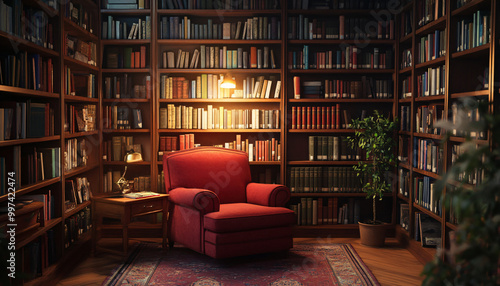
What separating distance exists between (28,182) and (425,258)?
3.34 m

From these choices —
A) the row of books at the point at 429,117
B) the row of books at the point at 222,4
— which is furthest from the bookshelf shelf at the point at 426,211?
the row of books at the point at 222,4

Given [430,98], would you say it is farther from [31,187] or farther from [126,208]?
[31,187]

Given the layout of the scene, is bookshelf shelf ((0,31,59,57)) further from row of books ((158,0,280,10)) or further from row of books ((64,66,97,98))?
row of books ((158,0,280,10))

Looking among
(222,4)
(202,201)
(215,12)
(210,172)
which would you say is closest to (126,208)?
(202,201)

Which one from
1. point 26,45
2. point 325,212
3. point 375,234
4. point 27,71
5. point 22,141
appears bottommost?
point 375,234

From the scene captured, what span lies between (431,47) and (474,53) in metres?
0.79

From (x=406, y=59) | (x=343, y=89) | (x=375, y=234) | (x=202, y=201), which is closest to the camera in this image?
(x=202, y=201)

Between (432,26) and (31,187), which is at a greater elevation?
(432,26)

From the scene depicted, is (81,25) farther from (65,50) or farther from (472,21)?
(472,21)

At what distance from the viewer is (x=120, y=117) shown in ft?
17.4

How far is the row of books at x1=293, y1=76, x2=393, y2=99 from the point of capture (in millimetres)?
5352

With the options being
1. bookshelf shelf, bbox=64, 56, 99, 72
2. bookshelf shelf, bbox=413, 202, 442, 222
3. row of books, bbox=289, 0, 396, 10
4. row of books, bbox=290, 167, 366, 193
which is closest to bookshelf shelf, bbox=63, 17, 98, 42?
bookshelf shelf, bbox=64, 56, 99, 72

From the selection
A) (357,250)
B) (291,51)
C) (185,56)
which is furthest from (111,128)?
(357,250)

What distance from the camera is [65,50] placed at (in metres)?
4.12
